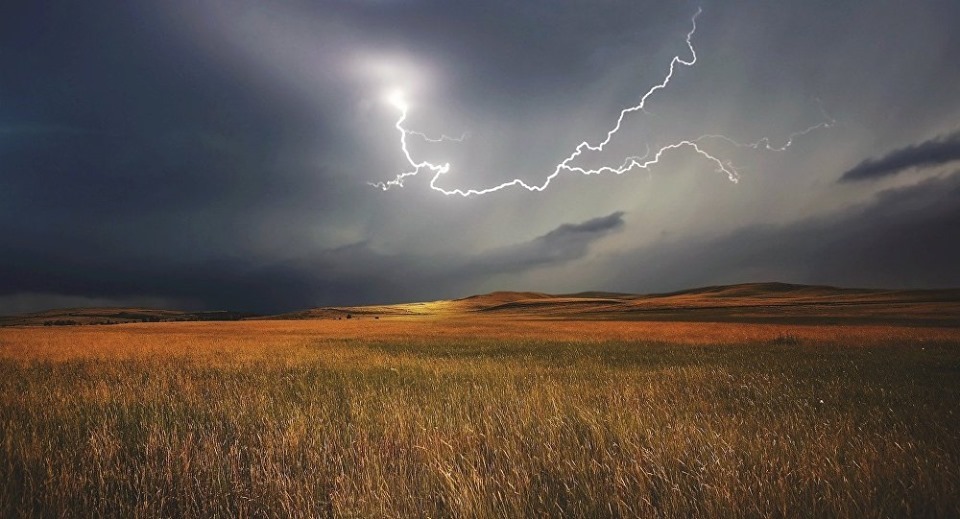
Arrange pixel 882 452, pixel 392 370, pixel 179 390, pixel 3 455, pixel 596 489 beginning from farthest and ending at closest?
pixel 392 370, pixel 179 390, pixel 3 455, pixel 882 452, pixel 596 489

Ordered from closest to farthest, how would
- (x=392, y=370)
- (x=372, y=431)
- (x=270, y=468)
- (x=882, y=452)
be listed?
(x=270, y=468), (x=882, y=452), (x=372, y=431), (x=392, y=370)

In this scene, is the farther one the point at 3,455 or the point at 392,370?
the point at 392,370

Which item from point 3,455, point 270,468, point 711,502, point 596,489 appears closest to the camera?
point 711,502

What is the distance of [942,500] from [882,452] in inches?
59.1

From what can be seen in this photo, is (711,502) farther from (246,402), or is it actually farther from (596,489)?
(246,402)

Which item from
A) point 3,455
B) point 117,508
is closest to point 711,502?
point 117,508

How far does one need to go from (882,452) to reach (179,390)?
40.4 ft

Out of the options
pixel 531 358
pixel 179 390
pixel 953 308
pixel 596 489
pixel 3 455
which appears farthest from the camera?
pixel 953 308

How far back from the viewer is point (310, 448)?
16.7 ft

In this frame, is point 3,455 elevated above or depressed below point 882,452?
above

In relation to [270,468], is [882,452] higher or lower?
lower

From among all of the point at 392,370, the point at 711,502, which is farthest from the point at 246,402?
the point at 711,502

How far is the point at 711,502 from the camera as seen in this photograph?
3439 mm

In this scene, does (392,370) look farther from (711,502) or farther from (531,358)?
(711,502)
